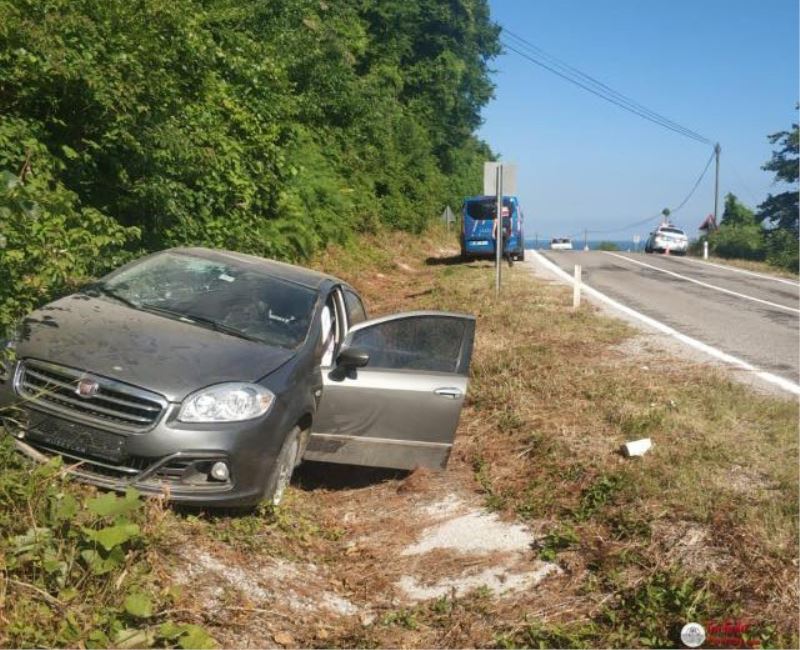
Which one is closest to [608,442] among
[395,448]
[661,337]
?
[395,448]

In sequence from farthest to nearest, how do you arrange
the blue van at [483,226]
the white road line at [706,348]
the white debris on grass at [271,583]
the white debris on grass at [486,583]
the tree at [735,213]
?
the tree at [735,213]
the blue van at [483,226]
the white road line at [706,348]
the white debris on grass at [486,583]
the white debris on grass at [271,583]

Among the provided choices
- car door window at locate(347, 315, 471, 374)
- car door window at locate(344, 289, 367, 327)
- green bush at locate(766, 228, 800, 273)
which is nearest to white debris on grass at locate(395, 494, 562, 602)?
car door window at locate(347, 315, 471, 374)

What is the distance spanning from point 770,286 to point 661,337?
1130 cm

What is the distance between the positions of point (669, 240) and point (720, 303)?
92.1ft

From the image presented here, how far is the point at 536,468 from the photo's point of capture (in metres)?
6.05

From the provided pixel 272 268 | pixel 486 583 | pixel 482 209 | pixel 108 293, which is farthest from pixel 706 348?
pixel 482 209

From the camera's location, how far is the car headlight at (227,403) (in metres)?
4.56

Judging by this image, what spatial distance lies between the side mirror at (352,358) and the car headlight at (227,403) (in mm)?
918

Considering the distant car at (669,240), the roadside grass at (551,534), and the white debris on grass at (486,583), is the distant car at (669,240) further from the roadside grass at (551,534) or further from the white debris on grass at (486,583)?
the white debris on grass at (486,583)

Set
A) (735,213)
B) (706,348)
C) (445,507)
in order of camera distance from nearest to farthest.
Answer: (445,507)
(706,348)
(735,213)

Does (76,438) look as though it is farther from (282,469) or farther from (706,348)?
(706,348)

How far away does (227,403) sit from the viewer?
15.4 ft

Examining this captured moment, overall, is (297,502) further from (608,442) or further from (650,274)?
(650,274)

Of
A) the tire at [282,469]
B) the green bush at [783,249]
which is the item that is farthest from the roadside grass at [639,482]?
the green bush at [783,249]
